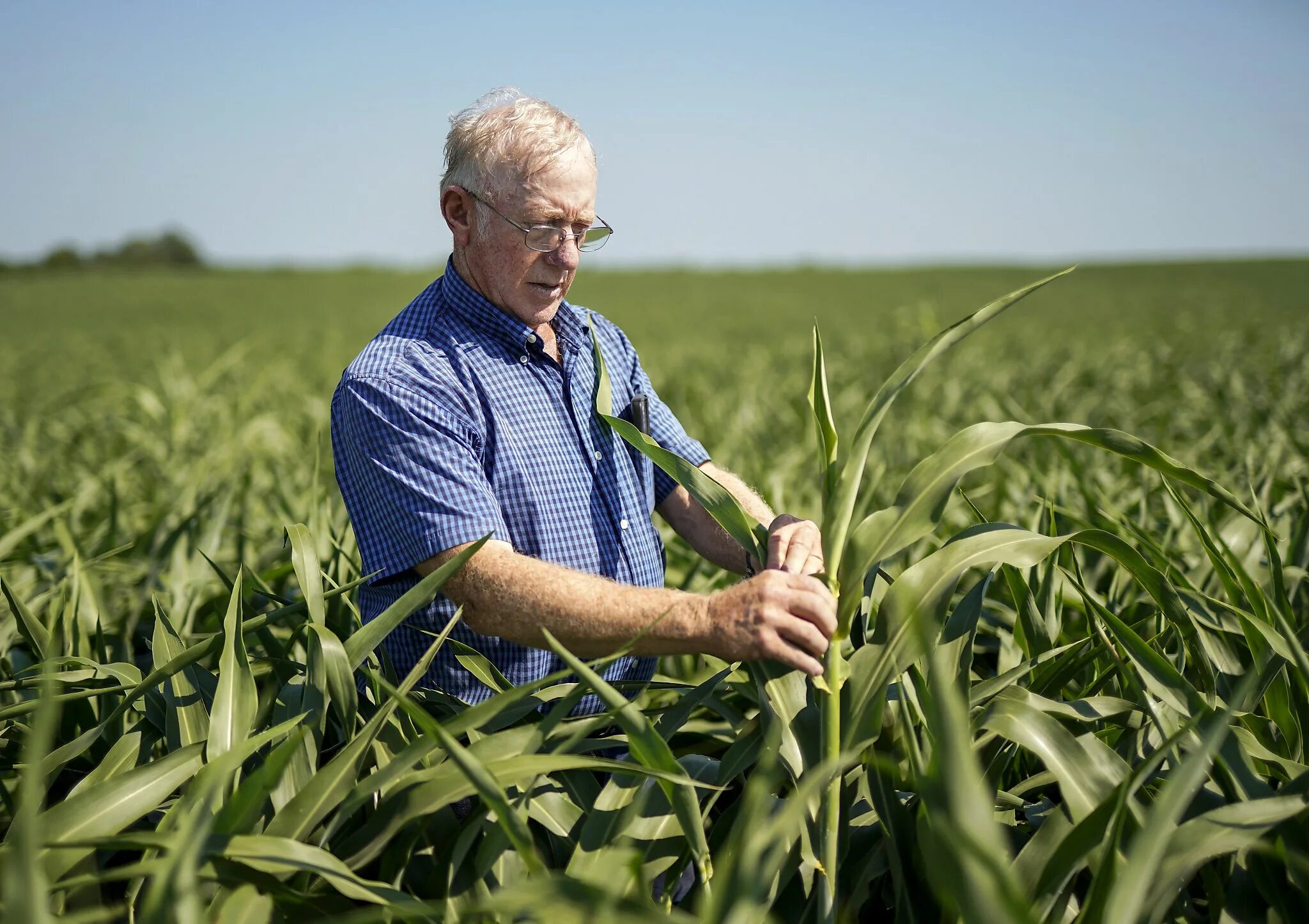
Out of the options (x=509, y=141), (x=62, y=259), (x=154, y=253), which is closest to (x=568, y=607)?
(x=509, y=141)

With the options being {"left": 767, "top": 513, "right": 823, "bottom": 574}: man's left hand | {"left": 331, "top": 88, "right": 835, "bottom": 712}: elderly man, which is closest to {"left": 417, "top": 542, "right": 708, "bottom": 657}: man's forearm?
{"left": 331, "top": 88, "right": 835, "bottom": 712}: elderly man

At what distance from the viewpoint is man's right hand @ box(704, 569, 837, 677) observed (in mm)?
1123

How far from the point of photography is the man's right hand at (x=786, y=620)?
3.68ft

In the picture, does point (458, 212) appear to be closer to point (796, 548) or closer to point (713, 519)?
point (713, 519)

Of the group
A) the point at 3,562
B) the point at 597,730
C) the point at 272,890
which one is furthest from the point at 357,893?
the point at 3,562

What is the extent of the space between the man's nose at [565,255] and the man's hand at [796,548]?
64 centimetres

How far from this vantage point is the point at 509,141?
5.27ft

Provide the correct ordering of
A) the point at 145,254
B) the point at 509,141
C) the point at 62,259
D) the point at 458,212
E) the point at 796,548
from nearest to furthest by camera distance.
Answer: the point at 796,548, the point at 509,141, the point at 458,212, the point at 62,259, the point at 145,254

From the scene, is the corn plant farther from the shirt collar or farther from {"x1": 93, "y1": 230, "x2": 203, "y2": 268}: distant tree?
{"x1": 93, "y1": 230, "x2": 203, "y2": 268}: distant tree

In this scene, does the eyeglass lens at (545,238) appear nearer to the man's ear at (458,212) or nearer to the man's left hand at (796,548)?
the man's ear at (458,212)

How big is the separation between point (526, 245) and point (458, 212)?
18 centimetres

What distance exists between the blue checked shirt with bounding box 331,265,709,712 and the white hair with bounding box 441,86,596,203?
0.18 metres

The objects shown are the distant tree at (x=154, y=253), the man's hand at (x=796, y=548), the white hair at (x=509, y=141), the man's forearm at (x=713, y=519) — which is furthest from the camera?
the distant tree at (x=154, y=253)

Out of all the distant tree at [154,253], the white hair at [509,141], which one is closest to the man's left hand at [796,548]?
the white hair at [509,141]
